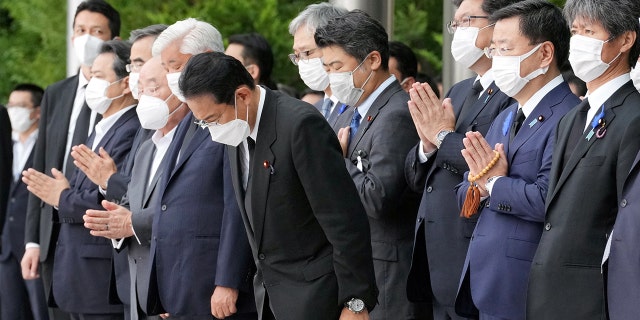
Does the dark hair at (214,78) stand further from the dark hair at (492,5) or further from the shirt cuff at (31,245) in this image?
the shirt cuff at (31,245)

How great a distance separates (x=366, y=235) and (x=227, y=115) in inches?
31.2

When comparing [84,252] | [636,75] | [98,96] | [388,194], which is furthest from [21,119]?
[636,75]

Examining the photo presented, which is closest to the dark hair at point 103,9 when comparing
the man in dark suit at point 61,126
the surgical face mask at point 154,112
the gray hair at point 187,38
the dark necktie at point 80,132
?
the man in dark suit at point 61,126

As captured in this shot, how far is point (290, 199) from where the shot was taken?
5.25 meters

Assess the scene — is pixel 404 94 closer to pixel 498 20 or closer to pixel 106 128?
pixel 498 20

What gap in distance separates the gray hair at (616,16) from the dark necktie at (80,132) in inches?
153

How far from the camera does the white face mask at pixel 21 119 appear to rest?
10453mm

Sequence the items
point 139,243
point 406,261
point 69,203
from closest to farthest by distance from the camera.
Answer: point 406,261 → point 139,243 → point 69,203

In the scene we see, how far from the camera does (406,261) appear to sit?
6.19 m

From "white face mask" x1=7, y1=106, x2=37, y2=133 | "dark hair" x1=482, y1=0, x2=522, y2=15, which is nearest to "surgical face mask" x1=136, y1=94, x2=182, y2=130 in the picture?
"dark hair" x1=482, y1=0, x2=522, y2=15

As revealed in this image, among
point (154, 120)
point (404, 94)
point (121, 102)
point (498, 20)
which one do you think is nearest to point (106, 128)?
point (121, 102)

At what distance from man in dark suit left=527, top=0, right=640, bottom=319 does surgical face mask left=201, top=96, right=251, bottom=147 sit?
1.29 m

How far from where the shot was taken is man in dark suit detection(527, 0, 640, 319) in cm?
483

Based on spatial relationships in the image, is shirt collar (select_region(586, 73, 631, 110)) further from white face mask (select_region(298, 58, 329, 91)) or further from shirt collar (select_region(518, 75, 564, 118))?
white face mask (select_region(298, 58, 329, 91))
